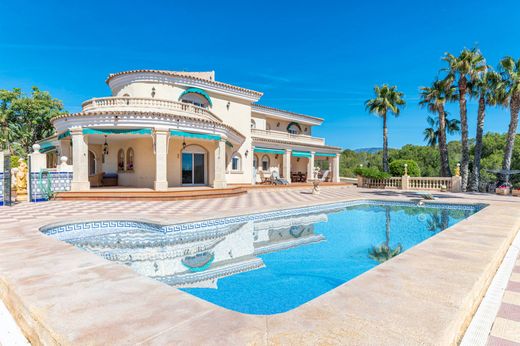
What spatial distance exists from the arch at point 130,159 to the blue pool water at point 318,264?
14156 mm

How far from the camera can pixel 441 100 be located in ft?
82.1

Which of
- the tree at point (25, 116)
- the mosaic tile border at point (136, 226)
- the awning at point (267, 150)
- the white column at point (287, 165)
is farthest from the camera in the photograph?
the tree at point (25, 116)

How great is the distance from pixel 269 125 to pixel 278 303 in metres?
28.6

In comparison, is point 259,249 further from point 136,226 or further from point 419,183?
point 419,183

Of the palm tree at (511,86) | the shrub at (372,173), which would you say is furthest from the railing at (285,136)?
the palm tree at (511,86)

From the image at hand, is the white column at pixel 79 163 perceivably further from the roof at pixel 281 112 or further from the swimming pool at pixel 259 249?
the roof at pixel 281 112

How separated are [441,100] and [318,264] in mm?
25215

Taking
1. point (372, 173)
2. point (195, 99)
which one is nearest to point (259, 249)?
point (195, 99)

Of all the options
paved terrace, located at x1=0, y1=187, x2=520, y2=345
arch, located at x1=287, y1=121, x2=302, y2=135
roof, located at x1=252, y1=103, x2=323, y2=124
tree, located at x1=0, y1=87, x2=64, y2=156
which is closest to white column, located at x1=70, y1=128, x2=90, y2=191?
paved terrace, located at x1=0, y1=187, x2=520, y2=345

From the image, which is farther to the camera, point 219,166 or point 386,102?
point 386,102

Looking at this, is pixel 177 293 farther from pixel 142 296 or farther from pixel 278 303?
pixel 278 303

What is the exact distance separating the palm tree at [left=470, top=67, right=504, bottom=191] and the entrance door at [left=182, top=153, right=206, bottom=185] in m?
21.0

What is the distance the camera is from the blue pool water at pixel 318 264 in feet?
14.8

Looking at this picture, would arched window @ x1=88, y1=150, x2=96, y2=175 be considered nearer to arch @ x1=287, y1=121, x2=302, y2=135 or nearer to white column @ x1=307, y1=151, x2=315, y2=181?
arch @ x1=287, y1=121, x2=302, y2=135
